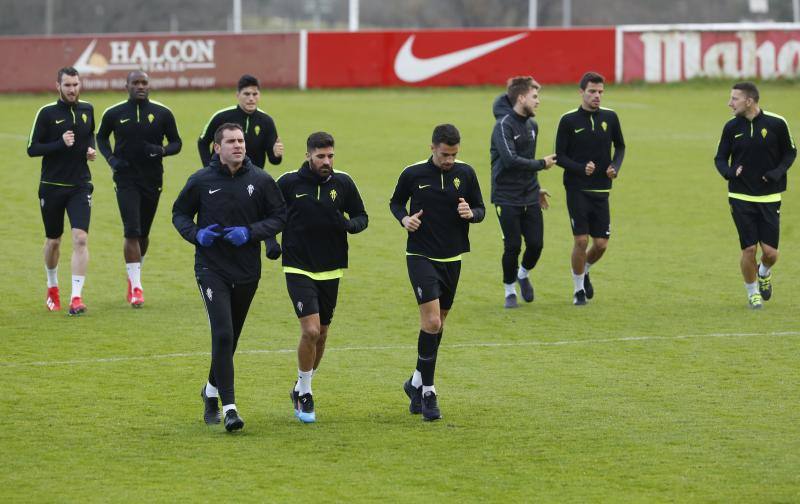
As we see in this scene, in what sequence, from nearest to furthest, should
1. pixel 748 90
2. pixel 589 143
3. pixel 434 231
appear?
pixel 434 231 → pixel 748 90 → pixel 589 143

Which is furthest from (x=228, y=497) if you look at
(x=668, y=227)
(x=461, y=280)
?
(x=668, y=227)

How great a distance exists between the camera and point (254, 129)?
13875 millimetres

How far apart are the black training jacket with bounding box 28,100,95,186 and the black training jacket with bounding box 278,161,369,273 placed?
4789 mm

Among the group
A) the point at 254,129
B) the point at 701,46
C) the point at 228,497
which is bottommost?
the point at 228,497

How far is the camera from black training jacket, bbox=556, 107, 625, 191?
47.8ft

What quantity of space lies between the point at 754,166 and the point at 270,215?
6601mm

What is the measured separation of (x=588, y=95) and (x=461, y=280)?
134 inches

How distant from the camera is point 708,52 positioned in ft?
127

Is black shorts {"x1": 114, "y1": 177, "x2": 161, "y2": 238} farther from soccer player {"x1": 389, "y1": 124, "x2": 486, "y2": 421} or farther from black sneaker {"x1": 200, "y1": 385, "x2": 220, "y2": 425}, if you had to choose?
black sneaker {"x1": 200, "y1": 385, "x2": 220, "y2": 425}

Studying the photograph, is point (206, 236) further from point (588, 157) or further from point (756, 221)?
point (756, 221)

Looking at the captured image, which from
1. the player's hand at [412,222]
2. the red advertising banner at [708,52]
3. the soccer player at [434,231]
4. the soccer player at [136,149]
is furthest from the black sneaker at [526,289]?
the red advertising banner at [708,52]

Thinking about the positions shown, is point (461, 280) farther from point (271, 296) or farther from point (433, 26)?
point (433, 26)

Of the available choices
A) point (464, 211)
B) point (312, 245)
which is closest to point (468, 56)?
point (464, 211)

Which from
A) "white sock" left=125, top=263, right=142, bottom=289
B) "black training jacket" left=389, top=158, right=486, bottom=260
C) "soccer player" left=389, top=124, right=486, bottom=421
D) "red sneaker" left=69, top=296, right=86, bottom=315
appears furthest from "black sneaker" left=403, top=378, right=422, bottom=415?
"white sock" left=125, top=263, right=142, bottom=289
